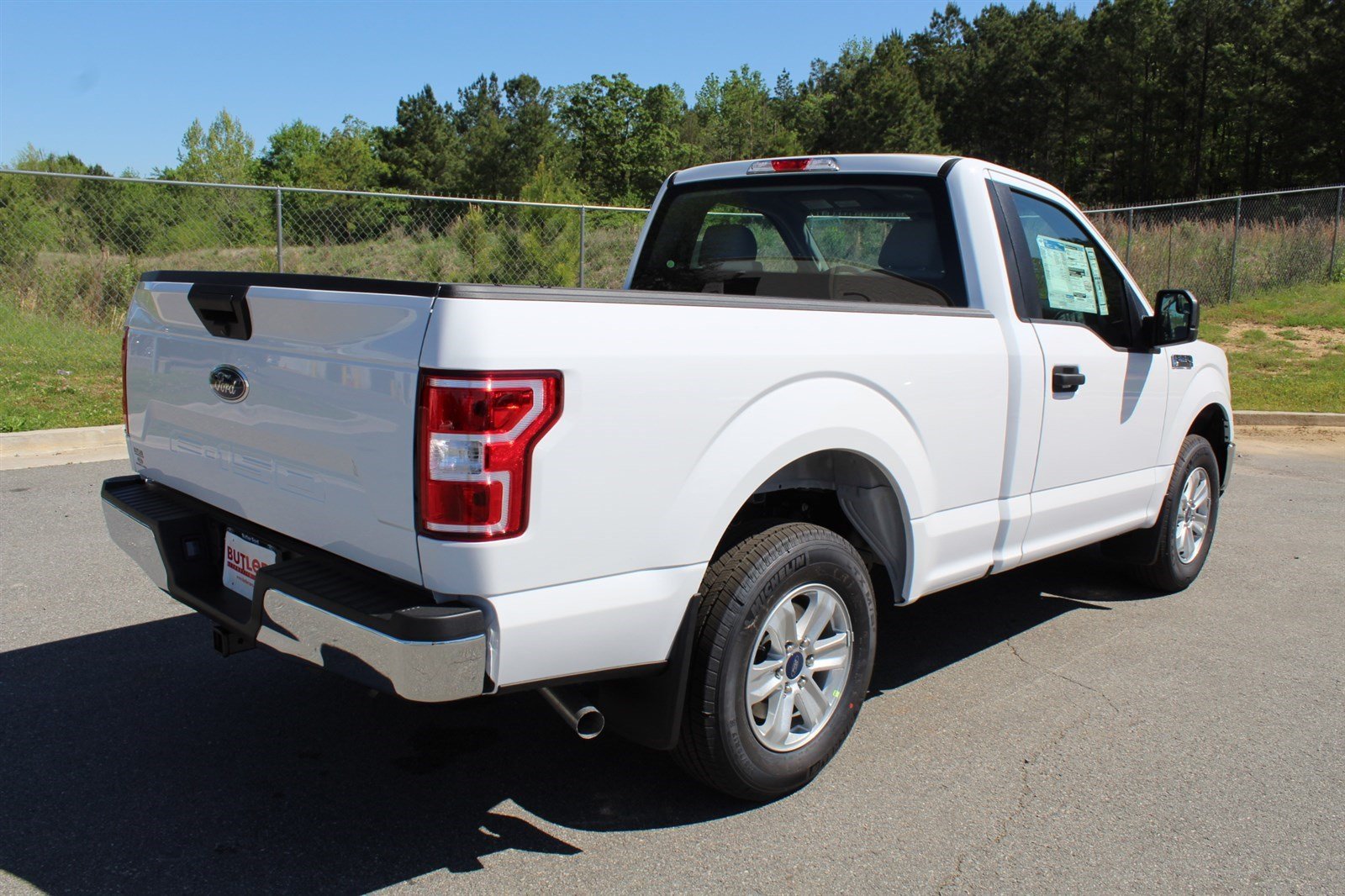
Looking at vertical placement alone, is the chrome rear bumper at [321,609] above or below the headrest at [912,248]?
below

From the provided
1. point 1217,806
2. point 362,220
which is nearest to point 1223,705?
point 1217,806

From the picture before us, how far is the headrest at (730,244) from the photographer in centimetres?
447

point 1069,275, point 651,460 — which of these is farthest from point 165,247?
point 651,460

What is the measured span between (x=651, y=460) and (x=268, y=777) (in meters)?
1.68

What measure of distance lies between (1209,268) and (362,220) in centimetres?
1502

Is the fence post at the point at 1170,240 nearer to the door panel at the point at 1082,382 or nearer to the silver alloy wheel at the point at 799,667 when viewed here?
the door panel at the point at 1082,382

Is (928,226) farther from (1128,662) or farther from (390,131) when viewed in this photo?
(390,131)

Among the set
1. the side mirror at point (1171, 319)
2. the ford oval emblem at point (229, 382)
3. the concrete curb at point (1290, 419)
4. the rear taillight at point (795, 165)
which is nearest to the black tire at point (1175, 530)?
the side mirror at point (1171, 319)

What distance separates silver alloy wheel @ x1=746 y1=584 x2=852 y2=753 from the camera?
297 centimetres

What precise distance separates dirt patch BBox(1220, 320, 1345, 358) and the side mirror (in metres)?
12.3

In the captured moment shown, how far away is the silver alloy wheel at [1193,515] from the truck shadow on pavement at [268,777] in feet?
6.01

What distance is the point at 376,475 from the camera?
239 cm

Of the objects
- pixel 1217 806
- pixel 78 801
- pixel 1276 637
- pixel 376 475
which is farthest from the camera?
pixel 1276 637

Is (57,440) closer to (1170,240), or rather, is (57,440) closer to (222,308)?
(222,308)
